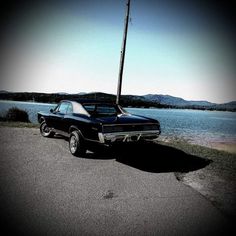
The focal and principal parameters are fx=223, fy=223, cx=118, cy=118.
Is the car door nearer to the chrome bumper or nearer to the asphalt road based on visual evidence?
the asphalt road

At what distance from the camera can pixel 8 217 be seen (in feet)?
10.7

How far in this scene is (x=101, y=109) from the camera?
7.50 meters

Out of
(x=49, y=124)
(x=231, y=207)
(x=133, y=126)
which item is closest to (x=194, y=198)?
(x=231, y=207)

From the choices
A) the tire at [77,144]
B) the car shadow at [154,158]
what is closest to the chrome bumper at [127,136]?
the car shadow at [154,158]

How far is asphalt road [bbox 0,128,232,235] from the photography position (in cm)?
310

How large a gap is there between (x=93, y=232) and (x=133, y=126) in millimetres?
3468

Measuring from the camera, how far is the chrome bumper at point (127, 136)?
18.7ft

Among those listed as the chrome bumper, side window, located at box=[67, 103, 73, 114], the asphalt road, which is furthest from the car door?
the chrome bumper

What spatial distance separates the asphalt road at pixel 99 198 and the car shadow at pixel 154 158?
1.2 inches

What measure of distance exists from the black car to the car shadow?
12.7 inches

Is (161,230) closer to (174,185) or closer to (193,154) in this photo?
(174,185)

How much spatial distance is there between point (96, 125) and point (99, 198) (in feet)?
7.37

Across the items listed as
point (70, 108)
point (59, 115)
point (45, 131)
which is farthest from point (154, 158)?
point (45, 131)

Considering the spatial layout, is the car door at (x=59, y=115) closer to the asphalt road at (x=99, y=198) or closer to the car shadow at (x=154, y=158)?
the asphalt road at (x=99, y=198)
